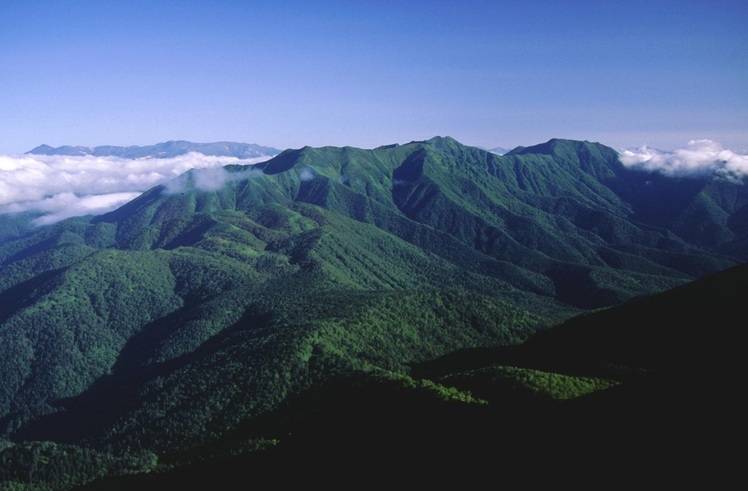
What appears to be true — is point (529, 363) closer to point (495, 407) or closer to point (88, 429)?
point (495, 407)

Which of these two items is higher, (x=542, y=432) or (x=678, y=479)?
(x=678, y=479)

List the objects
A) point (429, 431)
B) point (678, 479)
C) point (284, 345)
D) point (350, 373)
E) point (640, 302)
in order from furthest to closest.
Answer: point (284, 345), point (350, 373), point (640, 302), point (429, 431), point (678, 479)

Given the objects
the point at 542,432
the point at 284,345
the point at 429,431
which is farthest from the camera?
the point at 284,345

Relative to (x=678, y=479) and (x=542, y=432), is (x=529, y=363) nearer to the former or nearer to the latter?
(x=542, y=432)

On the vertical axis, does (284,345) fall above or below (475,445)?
below

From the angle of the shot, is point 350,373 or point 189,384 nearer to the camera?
point 350,373

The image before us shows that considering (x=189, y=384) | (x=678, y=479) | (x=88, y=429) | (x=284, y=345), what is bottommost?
(x=88, y=429)

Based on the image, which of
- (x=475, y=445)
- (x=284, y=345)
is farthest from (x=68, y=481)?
(x=475, y=445)

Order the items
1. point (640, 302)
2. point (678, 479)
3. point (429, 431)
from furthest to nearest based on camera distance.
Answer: point (640, 302), point (429, 431), point (678, 479)

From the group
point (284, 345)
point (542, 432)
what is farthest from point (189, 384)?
point (542, 432)
